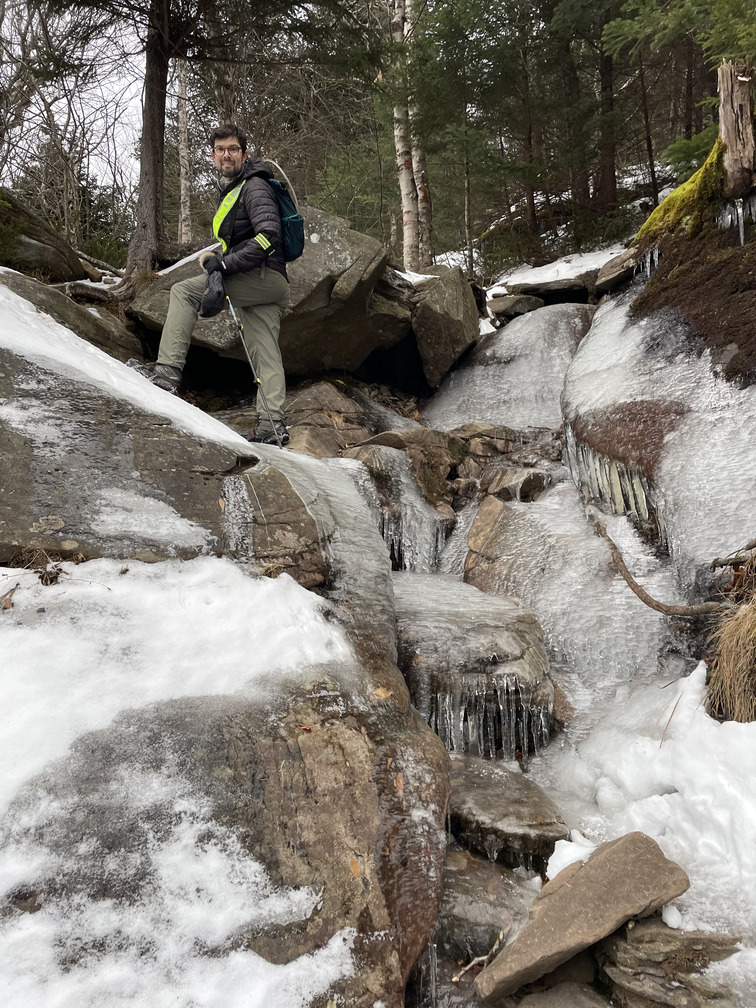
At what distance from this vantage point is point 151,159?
896 centimetres

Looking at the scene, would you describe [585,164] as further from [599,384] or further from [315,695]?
[315,695]

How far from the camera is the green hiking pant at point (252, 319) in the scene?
17.9 feet

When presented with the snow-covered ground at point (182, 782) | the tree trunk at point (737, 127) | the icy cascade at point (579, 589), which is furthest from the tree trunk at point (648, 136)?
the snow-covered ground at point (182, 782)

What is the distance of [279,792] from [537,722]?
240 cm

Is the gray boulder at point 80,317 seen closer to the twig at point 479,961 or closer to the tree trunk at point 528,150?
the twig at point 479,961

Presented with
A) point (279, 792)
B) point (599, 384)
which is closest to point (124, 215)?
point (599, 384)

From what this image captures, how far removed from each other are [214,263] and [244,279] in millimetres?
314

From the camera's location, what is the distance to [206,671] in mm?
2816

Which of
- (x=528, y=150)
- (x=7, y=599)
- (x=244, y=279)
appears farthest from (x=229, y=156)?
(x=528, y=150)

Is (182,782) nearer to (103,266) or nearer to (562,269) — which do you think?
(103,266)

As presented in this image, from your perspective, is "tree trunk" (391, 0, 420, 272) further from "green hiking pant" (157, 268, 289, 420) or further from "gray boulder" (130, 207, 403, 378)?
"green hiking pant" (157, 268, 289, 420)

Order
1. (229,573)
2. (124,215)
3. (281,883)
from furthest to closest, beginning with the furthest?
(124,215), (229,573), (281,883)

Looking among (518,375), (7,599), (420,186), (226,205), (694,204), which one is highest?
(420,186)

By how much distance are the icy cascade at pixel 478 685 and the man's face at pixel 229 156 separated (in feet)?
13.4
